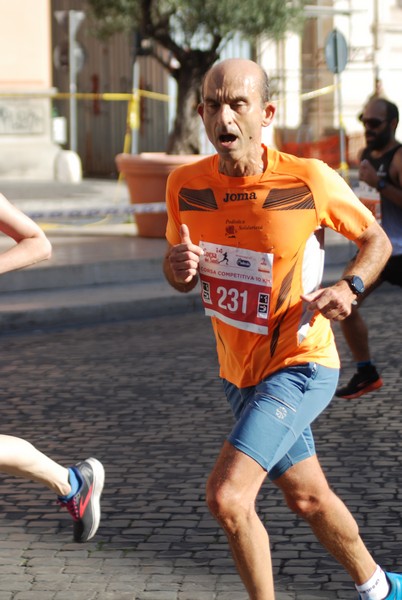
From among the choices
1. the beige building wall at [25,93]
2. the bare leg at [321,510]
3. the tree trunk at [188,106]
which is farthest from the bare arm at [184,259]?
the beige building wall at [25,93]

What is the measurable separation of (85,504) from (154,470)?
141 cm

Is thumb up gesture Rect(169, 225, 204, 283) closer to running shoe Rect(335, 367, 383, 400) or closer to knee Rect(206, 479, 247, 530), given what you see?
knee Rect(206, 479, 247, 530)

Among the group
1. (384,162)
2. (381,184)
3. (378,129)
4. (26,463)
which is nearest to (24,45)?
(378,129)

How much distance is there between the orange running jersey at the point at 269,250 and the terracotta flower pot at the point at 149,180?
1137 cm

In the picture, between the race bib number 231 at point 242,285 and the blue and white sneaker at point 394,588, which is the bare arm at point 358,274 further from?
the blue and white sneaker at point 394,588

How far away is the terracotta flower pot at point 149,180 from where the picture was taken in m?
15.6

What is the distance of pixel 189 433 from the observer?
7.03 metres

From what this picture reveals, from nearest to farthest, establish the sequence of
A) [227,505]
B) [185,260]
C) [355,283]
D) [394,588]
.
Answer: [227,505], [185,260], [355,283], [394,588]

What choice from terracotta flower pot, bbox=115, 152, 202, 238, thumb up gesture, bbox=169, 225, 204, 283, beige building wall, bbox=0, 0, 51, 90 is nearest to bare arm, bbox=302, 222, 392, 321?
thumb up gesture, bbox=169, 225, 204, 283

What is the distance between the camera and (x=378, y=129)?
7754mm

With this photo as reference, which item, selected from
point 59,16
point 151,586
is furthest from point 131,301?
point 59,16

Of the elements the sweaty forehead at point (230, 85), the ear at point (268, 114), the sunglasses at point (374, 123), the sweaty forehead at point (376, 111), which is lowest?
the sunglasses at point (374, 123)

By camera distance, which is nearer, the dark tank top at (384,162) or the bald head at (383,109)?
the dark tank top at (384,162)

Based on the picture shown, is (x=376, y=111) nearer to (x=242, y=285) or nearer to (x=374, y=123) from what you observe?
(x=374, y=123)
